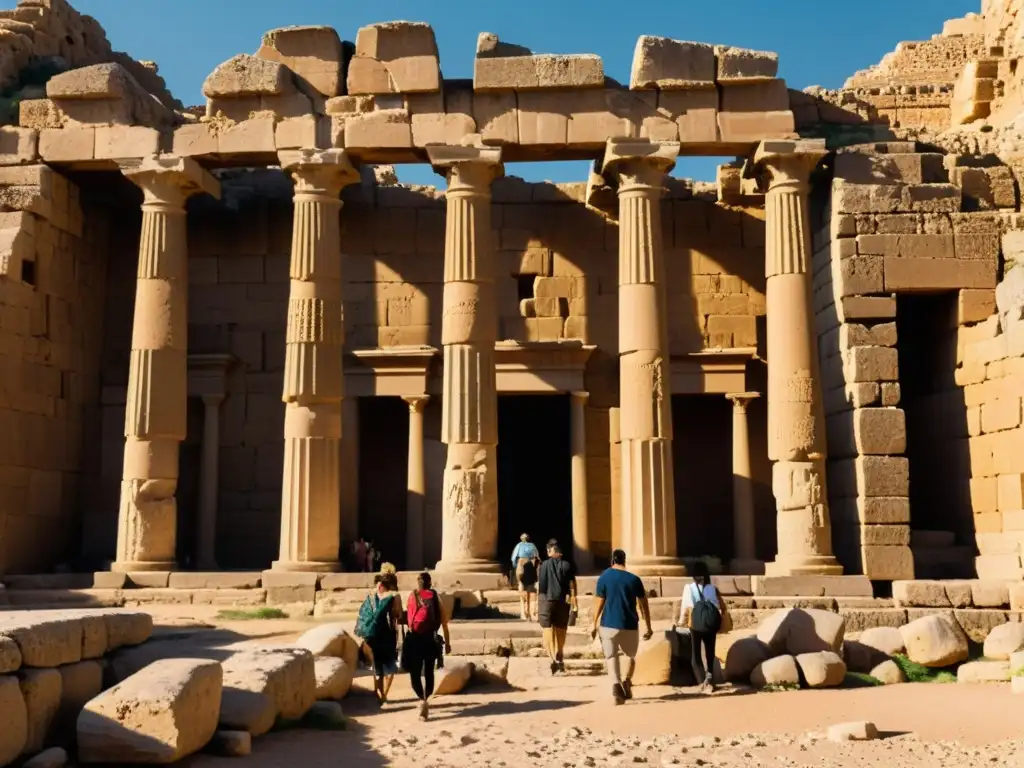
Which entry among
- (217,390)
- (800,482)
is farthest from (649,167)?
(217,390)

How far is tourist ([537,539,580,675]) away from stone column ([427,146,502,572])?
499 centimetres

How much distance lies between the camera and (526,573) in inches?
680

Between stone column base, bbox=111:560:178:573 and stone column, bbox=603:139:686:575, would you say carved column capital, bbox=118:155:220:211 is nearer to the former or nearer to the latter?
stone column base, bbox=111:560:178:573

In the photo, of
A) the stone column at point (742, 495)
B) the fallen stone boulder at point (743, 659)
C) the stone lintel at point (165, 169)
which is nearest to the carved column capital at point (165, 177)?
the stone lintel at point (165, 169)

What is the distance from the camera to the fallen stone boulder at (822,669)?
13305 millimetres

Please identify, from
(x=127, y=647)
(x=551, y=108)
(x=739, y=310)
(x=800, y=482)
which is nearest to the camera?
(x=127, y=647)

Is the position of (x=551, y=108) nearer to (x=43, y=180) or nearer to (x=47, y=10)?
(x=43, y=180)

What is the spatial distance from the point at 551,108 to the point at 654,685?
36.1ft

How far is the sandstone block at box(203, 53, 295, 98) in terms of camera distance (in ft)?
68.0

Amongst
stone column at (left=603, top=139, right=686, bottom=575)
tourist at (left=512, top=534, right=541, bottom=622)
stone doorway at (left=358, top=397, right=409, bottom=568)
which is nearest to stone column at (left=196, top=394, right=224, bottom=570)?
stone doorway at (left=358, top=397, right=409, bottom=568)

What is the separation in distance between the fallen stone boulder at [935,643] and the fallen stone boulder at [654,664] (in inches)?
136

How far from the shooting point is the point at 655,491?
1955cm

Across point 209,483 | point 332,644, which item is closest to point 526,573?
point 332,644

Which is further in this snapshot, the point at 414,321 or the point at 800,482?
the point at 414,321
